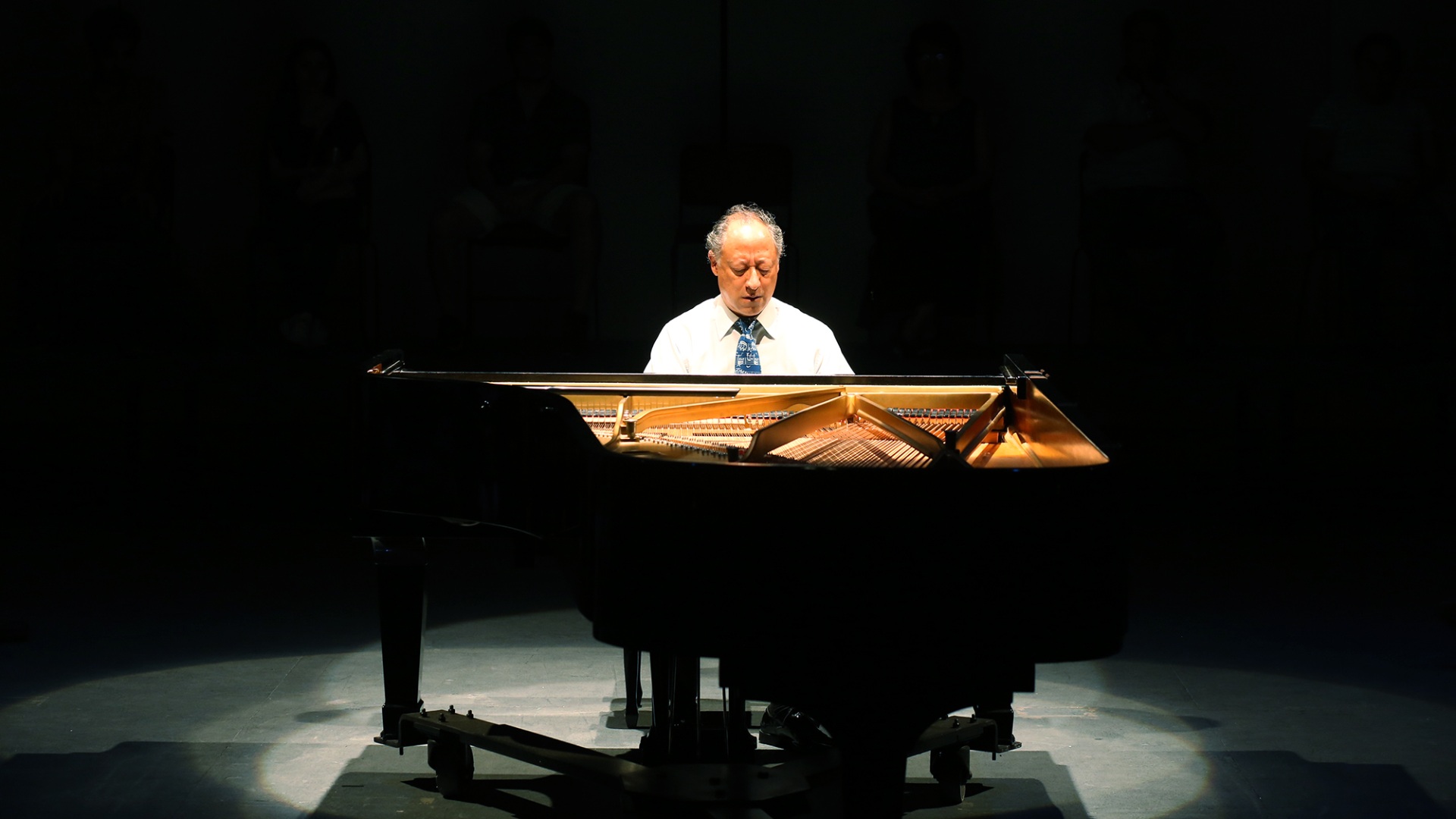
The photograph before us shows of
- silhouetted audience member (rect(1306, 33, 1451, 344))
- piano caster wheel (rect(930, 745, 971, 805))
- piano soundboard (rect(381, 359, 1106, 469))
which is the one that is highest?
silhouetted audience member (rect(1306, 33, 1451, 344))

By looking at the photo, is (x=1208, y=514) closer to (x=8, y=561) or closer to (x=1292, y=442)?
(x=1292, y=442)

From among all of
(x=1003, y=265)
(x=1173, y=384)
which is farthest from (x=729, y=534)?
(x=1003, y=265)

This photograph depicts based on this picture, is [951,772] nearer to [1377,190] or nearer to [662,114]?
[1377,190]

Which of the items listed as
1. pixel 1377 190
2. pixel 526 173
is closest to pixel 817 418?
pixel 526 173

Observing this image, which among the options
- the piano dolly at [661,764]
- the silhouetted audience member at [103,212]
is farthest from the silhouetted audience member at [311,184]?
the piano dolly at [661,764]

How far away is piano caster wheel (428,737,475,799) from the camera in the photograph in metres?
2.94

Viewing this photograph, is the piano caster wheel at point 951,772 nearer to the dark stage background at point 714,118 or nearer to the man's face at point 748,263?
the man's face at point 748,263

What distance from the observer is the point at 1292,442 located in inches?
222

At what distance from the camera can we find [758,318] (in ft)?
12.6

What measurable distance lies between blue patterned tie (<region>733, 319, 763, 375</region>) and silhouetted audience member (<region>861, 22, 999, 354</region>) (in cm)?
213

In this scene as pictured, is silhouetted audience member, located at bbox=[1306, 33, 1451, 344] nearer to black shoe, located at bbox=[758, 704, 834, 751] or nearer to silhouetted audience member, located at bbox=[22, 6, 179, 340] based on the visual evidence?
black shoe, located at bbox=[758, 704, 834, 751]

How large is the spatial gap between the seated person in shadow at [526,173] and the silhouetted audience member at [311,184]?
1.27 ft

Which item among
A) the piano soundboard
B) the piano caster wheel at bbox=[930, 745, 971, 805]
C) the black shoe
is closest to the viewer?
the piano soundboard

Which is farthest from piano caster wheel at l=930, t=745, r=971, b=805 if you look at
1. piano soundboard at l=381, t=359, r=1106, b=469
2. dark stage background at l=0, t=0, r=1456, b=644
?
dark stage background at l=0, t=0, r=1456, b=644
